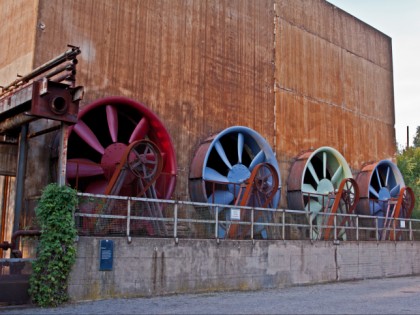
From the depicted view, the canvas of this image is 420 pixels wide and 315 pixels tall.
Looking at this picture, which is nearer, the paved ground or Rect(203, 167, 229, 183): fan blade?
the paved ground

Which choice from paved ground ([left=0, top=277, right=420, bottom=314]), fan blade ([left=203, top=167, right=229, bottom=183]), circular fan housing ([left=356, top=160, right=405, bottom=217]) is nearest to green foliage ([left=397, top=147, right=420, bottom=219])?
circular fan housing ([left=356, top=160, right=405, bottom=217])

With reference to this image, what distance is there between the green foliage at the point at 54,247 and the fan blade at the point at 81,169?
8.55 feet

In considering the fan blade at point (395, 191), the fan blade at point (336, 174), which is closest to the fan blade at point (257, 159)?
the fan blade at point (336, 174)

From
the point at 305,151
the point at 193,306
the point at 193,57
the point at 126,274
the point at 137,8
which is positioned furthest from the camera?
the point at 305,151

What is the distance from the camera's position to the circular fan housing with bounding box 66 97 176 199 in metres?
13.7

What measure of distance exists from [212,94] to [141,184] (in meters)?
5.54

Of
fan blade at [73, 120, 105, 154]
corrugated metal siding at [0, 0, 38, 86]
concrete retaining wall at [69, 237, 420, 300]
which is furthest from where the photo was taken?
corrugated metal siding at [0, 0, 38, 86]

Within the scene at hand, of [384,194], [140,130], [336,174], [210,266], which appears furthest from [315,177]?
[210,266]

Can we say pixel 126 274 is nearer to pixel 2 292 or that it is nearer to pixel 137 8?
pixel 2 292

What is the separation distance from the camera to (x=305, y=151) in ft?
69.9

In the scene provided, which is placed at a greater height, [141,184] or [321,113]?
[321,113]

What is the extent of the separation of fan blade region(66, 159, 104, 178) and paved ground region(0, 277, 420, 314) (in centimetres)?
381

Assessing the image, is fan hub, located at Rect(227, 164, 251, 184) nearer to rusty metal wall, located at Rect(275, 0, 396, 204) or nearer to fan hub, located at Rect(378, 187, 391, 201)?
rusty metal wall, located at Rect(275, 0, 396, 204)

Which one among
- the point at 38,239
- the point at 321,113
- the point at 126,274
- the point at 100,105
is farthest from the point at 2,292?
the point at 321,113
